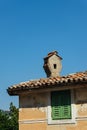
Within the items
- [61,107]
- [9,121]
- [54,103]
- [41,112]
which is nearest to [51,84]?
[54,103]

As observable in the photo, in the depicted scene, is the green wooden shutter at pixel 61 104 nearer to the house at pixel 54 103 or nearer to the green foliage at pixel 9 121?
the house at pixel 54 103

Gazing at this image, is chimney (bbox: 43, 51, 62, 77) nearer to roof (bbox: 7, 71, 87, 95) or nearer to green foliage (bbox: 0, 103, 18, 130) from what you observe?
roof (bbox: 7, 71, 87, 95)

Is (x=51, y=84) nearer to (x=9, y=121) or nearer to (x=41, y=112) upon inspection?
(x=41, y=112)

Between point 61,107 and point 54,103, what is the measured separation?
0.36 metres

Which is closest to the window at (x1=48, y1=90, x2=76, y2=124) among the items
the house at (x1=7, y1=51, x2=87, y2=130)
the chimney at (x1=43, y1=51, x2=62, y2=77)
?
the house at (x1=7, y1=51, x2=87, y2=130)

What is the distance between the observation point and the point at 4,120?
29766mm

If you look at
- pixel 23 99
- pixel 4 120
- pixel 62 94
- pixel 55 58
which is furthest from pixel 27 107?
pixel 4 120

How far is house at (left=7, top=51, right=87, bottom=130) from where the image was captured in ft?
53.3

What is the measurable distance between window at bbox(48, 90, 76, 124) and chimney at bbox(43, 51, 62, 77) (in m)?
4.51

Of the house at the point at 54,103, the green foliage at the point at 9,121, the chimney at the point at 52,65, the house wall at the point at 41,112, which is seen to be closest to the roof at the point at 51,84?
the house at the point at 54,103

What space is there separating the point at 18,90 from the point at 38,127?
5.87ft

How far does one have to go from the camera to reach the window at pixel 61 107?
16.6 metres

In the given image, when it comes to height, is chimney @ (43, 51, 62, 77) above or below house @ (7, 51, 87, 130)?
above

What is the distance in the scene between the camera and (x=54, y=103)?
1706cm
